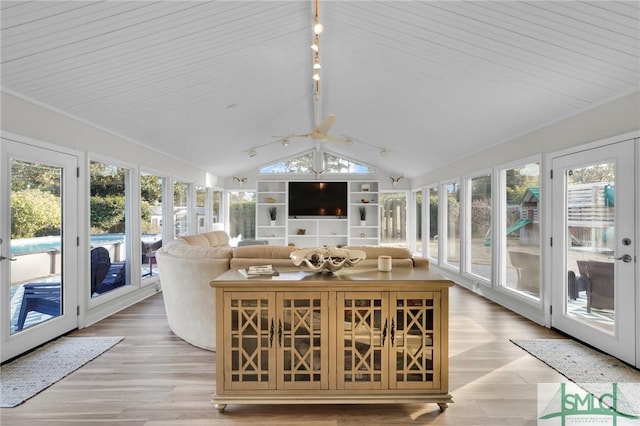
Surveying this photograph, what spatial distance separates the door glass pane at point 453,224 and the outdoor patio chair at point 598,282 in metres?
3.03

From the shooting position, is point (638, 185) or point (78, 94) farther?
point (78, 94)

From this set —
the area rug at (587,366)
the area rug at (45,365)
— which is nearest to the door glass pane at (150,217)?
the area rug at (45,365)

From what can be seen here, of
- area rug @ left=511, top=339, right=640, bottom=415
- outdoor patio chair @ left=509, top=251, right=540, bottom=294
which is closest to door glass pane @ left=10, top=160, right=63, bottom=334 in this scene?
area rug @ left=511, top=339, right=640, bottom=415

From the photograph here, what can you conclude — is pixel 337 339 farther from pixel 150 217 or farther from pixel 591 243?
pixel 150 217

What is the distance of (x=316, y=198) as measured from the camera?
351 inches

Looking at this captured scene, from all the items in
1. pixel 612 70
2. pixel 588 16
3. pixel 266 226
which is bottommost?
pixel 266 226

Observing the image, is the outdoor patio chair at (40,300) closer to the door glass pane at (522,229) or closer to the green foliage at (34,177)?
the green foliage at (34,177)

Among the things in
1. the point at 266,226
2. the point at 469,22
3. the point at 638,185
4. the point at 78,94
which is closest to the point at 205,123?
the point at 78,94

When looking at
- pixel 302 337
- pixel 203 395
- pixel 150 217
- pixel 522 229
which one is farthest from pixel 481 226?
pixel 150 217

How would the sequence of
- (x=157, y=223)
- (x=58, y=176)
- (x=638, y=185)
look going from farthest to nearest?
(x=157, y=223)
(x=58, y=176)
(x=638, y=185)

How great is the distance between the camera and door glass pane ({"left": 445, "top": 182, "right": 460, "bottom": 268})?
649 cm

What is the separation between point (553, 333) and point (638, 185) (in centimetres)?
173

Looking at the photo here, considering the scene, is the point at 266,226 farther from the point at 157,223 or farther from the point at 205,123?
the point at 205,123

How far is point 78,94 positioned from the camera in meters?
3.26
